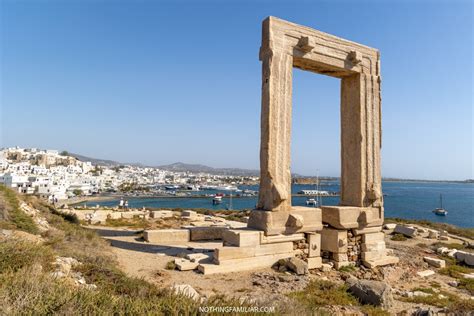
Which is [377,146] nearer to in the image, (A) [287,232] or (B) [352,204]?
(B) [352,204]

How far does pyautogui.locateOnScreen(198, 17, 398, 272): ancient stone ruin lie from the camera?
781 centimetres

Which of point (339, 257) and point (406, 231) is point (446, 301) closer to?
point (339, 257)

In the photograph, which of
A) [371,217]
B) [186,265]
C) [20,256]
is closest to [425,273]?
[371,217]

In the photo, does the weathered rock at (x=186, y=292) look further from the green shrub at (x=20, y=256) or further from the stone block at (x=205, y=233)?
the stone block at (x=205, y=233)

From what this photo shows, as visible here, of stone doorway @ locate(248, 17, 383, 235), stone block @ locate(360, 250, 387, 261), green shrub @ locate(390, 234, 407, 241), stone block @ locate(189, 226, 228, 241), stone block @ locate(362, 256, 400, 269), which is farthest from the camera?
green shrub @ locate(390, 234, 407, 241)

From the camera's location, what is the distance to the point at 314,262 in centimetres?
832

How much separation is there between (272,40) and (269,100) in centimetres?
167

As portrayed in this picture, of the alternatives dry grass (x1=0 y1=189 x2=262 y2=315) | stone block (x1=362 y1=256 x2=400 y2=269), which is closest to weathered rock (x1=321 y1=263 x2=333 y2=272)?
stone block (x1=362 y1=256 x2=400 y2=269)

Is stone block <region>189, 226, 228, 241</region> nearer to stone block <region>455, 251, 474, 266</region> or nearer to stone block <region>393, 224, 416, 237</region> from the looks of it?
stone block <region>455, 251, 474, 266</region>

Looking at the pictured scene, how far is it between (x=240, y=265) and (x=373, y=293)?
301 centimetres

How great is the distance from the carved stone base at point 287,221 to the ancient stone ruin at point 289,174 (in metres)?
0.03

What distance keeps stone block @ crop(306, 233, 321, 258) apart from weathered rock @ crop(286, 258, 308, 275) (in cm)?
85

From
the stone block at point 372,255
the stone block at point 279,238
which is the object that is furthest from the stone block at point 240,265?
the stone block at point 372,255

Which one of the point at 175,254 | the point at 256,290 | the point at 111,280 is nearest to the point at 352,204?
the point at 256,290
